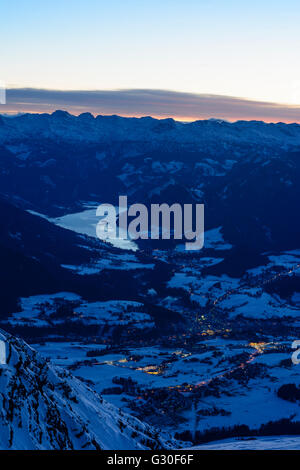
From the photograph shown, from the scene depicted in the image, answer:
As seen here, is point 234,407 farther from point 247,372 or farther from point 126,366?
point 126,366

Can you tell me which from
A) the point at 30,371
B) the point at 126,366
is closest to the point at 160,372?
the point at 126,366

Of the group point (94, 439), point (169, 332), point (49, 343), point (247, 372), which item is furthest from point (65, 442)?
point (169, 332)
